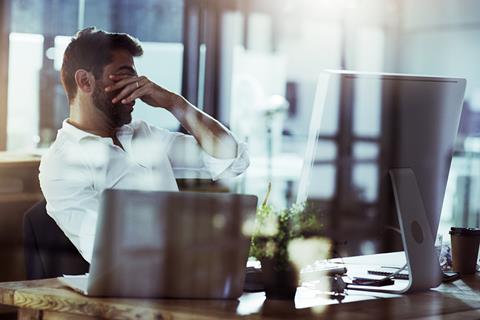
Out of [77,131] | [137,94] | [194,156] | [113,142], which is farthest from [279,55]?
[77,131]

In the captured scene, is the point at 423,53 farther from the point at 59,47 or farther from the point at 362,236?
the point at 362,236

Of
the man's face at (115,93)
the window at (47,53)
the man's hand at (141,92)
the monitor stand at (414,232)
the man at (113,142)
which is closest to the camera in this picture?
the monitor stand at (414,232)

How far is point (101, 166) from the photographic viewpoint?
302cm

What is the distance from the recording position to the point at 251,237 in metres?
1.76

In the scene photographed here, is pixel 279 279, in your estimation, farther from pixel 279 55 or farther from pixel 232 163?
pixel 279 55

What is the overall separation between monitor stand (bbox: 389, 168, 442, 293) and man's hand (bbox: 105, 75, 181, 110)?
4.27 ft

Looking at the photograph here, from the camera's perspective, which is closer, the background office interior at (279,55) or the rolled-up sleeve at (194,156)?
the rolled-up sleeve at (194,156)

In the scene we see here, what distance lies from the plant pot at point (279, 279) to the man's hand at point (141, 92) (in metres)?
1.38

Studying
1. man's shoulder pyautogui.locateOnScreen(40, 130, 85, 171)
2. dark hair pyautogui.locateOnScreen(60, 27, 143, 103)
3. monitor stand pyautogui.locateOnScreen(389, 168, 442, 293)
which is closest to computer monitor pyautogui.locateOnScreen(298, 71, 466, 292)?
monitor stand pyautogui.locateOnScreen(389, 168, 442, 293)

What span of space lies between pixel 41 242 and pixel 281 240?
0.77m

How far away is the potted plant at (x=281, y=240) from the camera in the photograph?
Answer: 1.76m

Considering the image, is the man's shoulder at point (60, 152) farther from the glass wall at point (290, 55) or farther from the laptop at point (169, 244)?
the glass wall at point (290, 55)

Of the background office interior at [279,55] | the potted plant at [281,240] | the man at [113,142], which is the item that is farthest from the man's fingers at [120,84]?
the background office interior at [279,55]

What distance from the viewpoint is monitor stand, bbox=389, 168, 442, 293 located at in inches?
77.4
